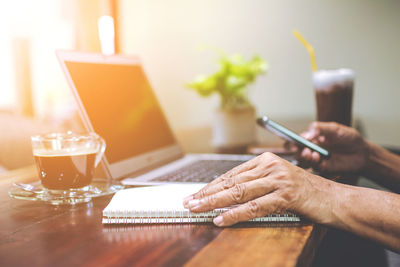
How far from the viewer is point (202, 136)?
74.2 inches

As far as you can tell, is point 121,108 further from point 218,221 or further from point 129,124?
point 218,221

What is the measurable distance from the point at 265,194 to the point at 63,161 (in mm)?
384

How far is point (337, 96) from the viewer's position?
1.30 metres

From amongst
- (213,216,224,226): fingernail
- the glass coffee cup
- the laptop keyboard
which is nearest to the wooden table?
Answer: (213,216,224,226): fingernail

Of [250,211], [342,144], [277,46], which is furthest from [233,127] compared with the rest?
[250,211]

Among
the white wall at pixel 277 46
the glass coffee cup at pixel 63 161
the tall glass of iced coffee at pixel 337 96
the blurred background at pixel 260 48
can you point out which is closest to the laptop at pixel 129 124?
the glass coffee cup at pixel 63 161

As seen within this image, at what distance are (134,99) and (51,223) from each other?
2.12ft

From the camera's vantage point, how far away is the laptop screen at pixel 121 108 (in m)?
0.93

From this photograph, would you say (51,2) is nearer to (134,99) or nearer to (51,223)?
(134,99)

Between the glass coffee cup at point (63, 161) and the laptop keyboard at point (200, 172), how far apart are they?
18 cm

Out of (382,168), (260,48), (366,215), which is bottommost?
(382,168)

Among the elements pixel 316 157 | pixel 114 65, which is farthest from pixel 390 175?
pixel 114 65

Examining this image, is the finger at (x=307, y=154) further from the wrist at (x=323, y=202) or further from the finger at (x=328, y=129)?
the wrist at (x=323, y=202)

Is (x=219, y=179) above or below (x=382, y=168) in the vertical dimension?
above
